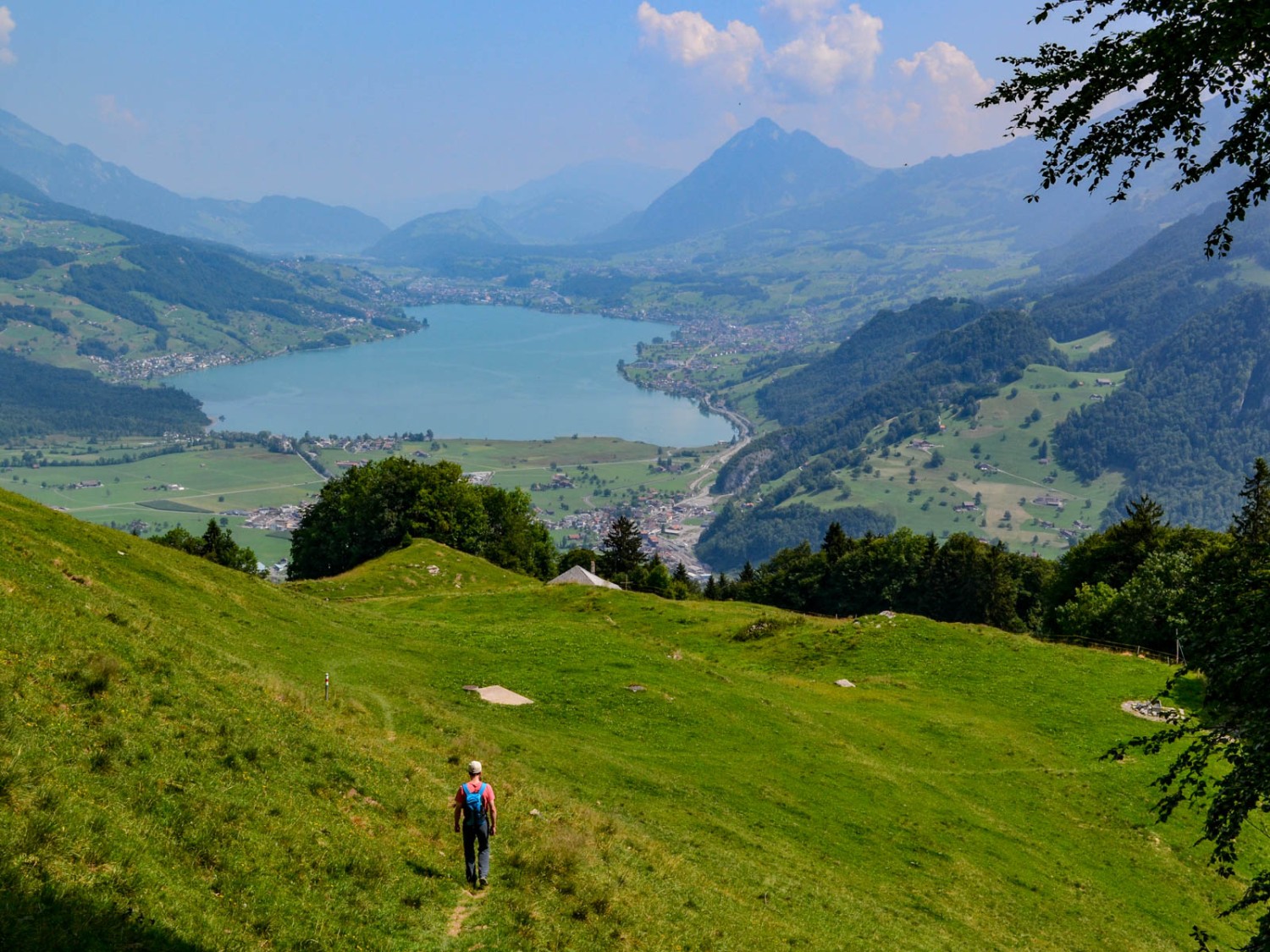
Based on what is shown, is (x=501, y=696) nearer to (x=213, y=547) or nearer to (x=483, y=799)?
(x=483, y=799)

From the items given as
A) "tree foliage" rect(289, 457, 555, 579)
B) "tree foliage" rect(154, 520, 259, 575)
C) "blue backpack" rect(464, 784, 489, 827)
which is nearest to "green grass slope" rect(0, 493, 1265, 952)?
"blue backpack" rect(464, 784, 489, 827)

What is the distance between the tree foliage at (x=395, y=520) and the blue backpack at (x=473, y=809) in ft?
228

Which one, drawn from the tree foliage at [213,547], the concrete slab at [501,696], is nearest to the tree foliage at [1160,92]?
the concrete slab at [501,696]

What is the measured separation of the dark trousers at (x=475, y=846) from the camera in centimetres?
1647

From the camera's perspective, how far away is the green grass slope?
14.0 meters

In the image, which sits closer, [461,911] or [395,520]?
[461,911]

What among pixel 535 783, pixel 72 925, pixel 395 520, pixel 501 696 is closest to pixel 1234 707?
pixel 72 925

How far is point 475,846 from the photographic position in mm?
16688

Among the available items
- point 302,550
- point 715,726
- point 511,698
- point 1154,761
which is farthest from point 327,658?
point 302,550

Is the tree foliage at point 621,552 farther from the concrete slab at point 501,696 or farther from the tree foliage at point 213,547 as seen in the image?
the concrete slab at point 501,696

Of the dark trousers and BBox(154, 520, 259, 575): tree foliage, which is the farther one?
BBox(154, 520, 259, 575): tree foliage

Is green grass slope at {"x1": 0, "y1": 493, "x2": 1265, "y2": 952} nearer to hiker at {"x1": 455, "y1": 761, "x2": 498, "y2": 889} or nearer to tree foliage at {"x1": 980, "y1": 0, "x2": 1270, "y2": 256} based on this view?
hiker at {"x1": 455, "y1": 761, "x2": 498, "y2": 889}

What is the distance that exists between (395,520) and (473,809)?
241 ft

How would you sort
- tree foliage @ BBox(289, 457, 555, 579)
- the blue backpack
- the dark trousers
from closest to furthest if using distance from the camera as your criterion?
the blue backpack
the dark trousers
tree foliage @ BBox(289, 457, 555, 579)
